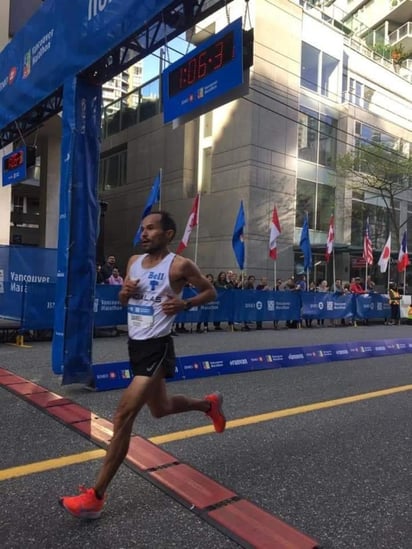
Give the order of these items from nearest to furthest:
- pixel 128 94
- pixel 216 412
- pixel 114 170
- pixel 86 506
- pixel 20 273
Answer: pixel 86 506 → pixel 216 412 → pixel 20 273 → pixel 128 94 → pixel 114 170

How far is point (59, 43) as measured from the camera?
795 cm

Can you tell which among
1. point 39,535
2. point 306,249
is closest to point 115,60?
point 39,535

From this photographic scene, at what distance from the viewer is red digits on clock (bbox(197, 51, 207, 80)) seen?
6.71m

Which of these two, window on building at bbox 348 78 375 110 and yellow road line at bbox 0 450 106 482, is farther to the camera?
window on building at bbox 348 78 375 110

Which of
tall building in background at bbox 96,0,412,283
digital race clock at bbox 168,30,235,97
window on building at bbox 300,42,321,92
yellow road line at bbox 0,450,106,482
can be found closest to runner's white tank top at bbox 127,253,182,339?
yellow road line at bbox 0,450,106,482

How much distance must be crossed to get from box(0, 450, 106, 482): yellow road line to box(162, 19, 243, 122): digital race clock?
435cm

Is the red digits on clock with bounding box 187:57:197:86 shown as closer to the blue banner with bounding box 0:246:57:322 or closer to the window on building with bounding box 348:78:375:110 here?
the blue banner with bounding box 0:246:57:322

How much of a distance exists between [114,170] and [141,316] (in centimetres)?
3270

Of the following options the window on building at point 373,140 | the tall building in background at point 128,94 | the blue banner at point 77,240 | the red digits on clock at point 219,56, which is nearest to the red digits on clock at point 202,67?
the red digits on clock at point 219,56

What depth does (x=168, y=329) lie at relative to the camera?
3.52 meters

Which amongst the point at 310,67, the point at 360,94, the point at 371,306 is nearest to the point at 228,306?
the point at 371,306

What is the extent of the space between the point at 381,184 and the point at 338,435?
28001 millimetres

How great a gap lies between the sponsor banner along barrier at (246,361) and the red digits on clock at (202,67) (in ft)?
12.6

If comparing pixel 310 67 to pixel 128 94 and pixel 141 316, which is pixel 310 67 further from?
pixel 141 316
